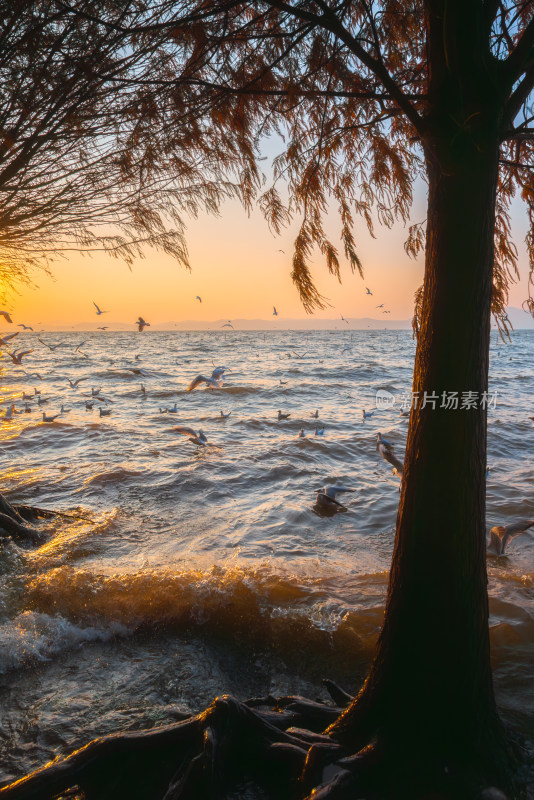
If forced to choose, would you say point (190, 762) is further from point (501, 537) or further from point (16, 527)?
point (501, 537)

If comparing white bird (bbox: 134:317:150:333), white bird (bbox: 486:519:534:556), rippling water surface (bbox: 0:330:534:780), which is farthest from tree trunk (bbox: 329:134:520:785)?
white bird (bbox: 134:317:150:333)

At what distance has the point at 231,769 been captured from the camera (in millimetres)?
2213

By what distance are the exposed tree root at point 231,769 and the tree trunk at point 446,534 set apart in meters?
0.11

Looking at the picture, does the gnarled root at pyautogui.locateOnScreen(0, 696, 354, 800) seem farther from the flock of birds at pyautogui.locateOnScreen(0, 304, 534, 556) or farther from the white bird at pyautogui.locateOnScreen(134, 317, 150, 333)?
the white bird at pyautogui.locateOnScreen(134, 317, 150, 333)

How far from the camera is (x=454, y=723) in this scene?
2111 millimetres

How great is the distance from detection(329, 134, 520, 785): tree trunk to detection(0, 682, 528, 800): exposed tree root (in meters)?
0.11

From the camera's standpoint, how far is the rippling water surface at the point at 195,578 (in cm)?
319

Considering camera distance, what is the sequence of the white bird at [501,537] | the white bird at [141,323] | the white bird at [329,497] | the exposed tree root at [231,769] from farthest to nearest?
the white bird at [141,323]
the white bird at [329,497]
the white bird at [501,537]
the exposed tree root at [231,769]

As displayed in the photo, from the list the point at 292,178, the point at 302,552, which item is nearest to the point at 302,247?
the point at 292,178

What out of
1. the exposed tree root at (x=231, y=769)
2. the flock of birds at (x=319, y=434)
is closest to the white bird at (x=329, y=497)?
the flock of birds at (x=319, y=434)

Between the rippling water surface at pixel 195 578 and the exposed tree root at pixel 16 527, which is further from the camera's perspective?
the exposed tree root at pixel 16 527

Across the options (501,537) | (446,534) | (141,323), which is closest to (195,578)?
(446,534)

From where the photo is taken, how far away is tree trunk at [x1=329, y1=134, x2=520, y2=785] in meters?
2.00

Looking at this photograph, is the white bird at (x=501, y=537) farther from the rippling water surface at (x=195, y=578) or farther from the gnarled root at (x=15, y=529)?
the gnarled root at (x=15, y=529)
